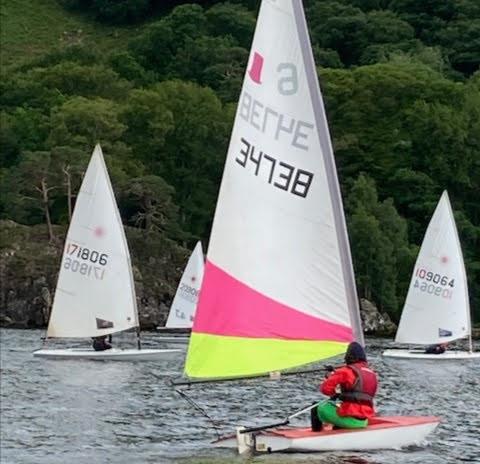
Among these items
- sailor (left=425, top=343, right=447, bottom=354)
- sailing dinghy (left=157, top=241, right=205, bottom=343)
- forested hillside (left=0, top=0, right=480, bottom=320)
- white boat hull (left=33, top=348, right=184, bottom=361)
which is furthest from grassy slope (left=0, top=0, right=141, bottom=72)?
white boat hull (left=33, top=348, right=184, bottom=361)

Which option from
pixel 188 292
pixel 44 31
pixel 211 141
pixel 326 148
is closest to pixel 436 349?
pixel 188 292

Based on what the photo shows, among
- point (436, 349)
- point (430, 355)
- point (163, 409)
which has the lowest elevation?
point (163, 409)

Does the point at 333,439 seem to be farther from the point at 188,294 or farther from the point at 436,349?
the point at 188,294

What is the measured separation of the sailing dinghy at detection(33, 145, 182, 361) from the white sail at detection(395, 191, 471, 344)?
34.2 ft

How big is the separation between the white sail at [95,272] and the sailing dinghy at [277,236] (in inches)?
1098

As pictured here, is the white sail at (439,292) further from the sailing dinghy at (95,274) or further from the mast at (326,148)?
the mast at (326,148)

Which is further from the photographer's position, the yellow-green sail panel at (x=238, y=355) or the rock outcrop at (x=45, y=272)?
the rock outcrop at (x=45, y=272)

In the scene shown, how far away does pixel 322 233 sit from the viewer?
19234mm

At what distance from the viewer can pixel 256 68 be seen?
771 inches

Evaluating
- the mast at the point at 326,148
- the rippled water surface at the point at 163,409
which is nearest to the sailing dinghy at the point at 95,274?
the rippled water surface at the point at 163,409

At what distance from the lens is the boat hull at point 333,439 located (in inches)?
823

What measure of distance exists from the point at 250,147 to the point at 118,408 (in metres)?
14.6

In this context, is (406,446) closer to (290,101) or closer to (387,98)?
(290,101)

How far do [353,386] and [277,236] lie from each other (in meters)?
2.77
